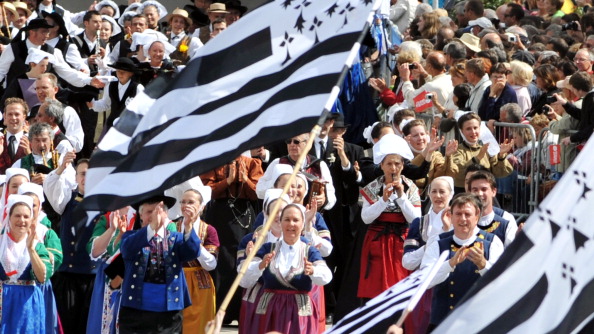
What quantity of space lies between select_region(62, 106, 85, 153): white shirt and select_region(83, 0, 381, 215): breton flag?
26.2ft

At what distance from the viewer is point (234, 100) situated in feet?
21.5

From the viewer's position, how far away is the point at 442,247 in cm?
984

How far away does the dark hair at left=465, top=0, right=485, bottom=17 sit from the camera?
19125 mm

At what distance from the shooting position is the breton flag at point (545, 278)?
212 inches

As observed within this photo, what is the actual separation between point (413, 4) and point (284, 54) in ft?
46.0

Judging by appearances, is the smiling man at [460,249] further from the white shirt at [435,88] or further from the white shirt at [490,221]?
the white shirt at [435,88]

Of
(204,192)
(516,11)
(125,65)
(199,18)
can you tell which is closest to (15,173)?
(204,192)

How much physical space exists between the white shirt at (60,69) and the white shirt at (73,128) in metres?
1.94

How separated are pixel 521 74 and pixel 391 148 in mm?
2443

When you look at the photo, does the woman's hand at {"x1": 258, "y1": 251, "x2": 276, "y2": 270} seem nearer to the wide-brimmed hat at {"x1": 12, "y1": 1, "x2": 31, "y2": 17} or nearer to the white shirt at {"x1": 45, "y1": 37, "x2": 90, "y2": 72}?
the white shirt at {"x1": 45, "y1": 37, "x2": 90, "y2": 72}

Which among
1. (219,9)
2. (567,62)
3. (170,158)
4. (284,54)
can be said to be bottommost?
(170,158)

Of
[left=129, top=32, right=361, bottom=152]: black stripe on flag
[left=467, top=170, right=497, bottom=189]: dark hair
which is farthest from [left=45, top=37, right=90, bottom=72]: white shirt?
[left=129, top=32, right=361, bottom=152]: black stripe on flag

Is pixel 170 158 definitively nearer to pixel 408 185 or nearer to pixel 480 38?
pixel 408 185

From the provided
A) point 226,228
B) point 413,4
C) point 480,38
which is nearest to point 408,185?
point 226,228
